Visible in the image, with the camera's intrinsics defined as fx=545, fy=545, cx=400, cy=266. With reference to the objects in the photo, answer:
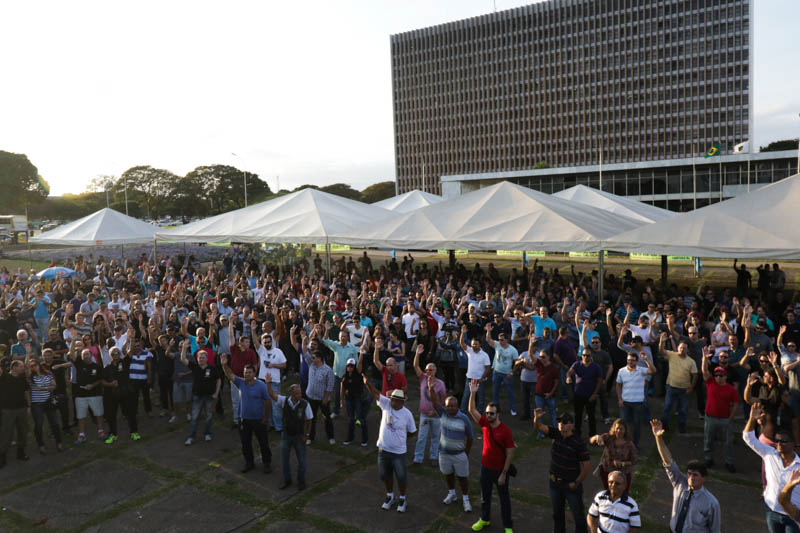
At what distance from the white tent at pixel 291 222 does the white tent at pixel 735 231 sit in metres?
9.81

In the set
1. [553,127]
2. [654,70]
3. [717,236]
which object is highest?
[654,70]

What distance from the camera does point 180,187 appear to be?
101062 mm

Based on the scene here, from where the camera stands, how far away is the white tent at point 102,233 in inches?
911

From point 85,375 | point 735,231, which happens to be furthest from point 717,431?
point 85,375

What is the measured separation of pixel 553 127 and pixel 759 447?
116 metres

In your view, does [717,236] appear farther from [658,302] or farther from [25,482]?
[25,482]

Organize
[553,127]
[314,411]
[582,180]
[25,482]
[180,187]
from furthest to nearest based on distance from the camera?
[553,127], [180,187], [582,180], [314,411], [25,482]

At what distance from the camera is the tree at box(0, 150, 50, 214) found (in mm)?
67500

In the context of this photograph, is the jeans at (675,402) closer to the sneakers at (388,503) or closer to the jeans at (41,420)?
the sneakers at (388,503)

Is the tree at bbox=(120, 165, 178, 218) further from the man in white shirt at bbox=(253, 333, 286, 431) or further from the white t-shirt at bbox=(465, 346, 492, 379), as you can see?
A: the white t-shirt at bbox=(465, 346, 492, 379)

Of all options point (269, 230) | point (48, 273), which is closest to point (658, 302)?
point (269, 230)

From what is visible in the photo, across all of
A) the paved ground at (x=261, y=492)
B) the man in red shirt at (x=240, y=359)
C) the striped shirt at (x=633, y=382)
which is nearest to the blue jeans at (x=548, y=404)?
the paved ground at (x=261, y=492)

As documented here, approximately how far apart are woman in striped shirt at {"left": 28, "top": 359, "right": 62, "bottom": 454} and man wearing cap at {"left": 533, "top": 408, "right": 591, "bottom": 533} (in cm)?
763

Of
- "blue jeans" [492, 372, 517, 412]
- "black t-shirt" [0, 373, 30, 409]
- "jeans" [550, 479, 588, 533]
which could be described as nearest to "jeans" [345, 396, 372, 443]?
"blue jeans" [492, 372, 517, 412]
